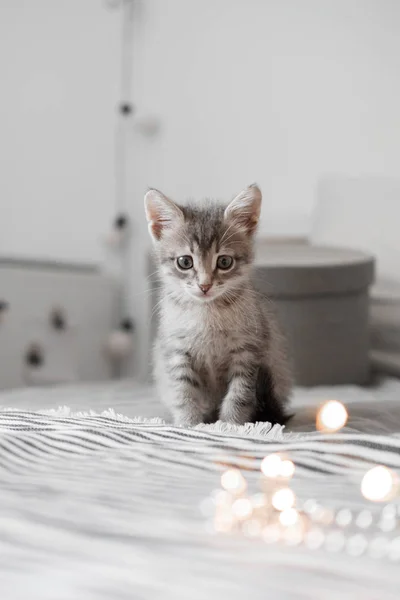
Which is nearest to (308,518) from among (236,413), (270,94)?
(236,413)

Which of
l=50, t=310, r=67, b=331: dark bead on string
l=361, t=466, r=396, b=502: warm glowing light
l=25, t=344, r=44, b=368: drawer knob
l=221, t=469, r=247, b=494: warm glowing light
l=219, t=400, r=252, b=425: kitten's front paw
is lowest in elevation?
l=25, t=344, r=44, b=368: drawer knob

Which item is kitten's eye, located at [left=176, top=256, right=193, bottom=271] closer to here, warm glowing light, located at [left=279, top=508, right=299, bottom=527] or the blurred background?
warm glowing light, located at [left=279, top=508, right=299, bottom=527]

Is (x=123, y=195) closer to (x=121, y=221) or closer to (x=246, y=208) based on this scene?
(x=121, y=221)

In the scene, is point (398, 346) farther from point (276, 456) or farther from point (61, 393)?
point (276, 456)

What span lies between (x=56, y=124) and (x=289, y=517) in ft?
8.22

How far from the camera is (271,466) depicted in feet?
2.68

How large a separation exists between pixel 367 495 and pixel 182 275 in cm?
61

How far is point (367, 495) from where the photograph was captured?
73 centimetres

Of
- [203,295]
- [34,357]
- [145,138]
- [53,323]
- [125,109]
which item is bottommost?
[34,357]

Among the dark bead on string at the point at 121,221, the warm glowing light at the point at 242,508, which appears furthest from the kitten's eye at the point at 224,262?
the dark bead on string at the point at 121,221

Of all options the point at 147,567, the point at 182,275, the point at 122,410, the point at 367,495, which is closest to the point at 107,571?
the point at 147,567

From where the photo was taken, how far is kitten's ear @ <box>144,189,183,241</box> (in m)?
1.29

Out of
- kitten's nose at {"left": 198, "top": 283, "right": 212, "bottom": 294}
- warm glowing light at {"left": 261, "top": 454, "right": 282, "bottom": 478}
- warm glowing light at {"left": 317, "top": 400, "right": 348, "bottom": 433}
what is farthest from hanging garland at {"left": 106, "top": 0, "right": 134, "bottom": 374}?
warm glowing light at {"left": 261, "top": 454, "right": 282, "bottom": 478}

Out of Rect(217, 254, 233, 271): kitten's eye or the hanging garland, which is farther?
the hanging garland
